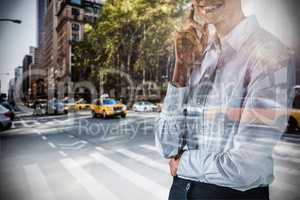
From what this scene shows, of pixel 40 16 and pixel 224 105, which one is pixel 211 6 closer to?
pixel 224 105

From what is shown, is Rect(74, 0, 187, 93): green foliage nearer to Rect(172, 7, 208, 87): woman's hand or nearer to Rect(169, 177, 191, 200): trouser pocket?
Rect(172, 7, 208, 87): woman's hand

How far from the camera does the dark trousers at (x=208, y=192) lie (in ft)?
2.77

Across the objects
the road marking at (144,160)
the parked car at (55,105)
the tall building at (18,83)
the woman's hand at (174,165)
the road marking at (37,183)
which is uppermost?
the tall building at (18,83)

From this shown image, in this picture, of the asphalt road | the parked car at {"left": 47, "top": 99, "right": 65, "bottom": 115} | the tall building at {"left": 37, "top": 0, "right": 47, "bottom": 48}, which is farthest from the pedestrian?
the parked car at {"left": 47, "top": 99, "right": 65, "bottom": 115}

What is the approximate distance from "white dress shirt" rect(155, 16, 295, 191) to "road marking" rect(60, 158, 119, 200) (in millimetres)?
1396

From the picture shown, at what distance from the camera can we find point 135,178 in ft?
8.75

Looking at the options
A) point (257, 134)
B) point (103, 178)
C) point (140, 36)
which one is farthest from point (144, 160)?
point (257, 134)

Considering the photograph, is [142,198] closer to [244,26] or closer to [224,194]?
[224,194]

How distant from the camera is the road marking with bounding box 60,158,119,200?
6.98 ft

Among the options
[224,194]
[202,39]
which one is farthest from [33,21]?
[224,194]

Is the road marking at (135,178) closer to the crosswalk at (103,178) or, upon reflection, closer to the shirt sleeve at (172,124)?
the crosswalk at (103,178)

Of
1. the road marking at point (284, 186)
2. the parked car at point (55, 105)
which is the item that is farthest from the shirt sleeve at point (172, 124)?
the parked car at point (55, 105)

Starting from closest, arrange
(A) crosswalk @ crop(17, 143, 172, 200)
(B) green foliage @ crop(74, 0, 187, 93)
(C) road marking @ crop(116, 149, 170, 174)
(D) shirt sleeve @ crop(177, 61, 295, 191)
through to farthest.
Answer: (D) shirt sleeve @ crop(177, 61, 295, 191) < (A) crosswalk @ crop(17, 143, 172, 200) < (B) green foliage @ crop(74, 0, 187, 93) < (C) road marking @ crop(116, 149, 170, 174)

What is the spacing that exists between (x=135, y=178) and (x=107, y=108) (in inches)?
337
